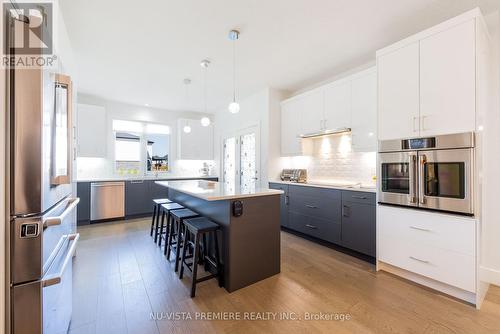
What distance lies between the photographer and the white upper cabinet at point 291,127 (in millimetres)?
4191

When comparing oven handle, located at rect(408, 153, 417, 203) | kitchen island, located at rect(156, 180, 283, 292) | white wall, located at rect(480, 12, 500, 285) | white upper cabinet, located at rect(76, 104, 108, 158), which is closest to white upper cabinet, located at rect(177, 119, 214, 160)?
white upper cabinet, located at rect(76, 104, 108, 158)

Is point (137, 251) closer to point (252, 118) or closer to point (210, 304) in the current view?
point (210, 304)

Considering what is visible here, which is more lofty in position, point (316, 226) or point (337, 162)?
point (337, 162)

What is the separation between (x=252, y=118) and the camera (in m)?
4.98

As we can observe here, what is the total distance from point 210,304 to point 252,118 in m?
3.80

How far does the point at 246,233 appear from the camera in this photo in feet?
7.53

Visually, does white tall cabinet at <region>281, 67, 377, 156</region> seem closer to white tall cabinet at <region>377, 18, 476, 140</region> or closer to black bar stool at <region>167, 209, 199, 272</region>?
white tall cabinet at <region>377, 18, 476, 140</region>

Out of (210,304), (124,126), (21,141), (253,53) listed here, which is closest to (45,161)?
(21,141)

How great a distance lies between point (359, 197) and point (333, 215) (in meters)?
0.49

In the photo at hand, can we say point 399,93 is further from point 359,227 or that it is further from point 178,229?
point 178,229

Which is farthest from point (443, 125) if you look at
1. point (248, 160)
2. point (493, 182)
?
point (248, 160)

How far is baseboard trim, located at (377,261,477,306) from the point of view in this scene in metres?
2.01

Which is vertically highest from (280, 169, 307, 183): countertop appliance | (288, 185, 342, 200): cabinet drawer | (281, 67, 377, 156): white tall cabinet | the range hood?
(281, 67, 377, 156): white tall cabinet

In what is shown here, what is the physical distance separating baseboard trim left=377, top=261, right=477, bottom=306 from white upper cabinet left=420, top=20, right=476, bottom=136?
4.83ft
